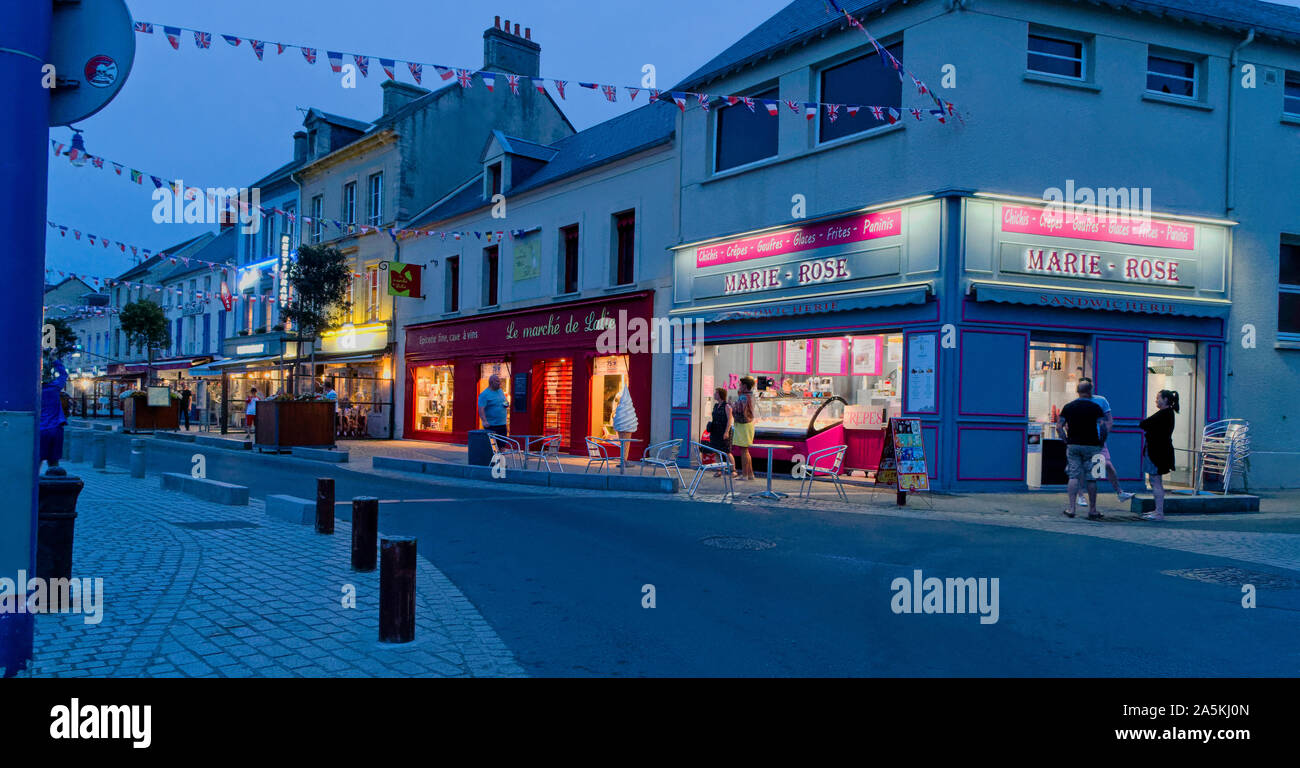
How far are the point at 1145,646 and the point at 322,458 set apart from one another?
1702cm

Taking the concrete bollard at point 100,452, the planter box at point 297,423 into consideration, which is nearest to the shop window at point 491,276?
the planter box at point 297,423

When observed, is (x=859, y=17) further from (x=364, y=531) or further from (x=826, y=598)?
(x=364, y=531)

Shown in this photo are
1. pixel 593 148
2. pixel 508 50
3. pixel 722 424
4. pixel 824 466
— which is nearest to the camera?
pixel 824 466

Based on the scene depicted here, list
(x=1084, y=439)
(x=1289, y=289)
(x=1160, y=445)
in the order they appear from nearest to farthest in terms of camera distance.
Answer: (x=1084, y=439) < (x=1160, y=445) < (x=1289, y=289)

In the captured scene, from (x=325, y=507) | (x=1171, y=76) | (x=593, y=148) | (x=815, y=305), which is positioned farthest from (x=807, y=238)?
(x=325, y=507)

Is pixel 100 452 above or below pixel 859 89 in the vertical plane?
below

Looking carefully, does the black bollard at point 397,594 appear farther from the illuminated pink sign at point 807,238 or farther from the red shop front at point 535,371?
the red shop front at point 535,371

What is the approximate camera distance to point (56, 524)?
512 cm

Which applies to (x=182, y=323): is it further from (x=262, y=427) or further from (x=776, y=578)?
(x=776, y=578)

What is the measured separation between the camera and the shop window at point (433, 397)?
87.6ft

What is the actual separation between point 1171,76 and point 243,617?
15.8 metres

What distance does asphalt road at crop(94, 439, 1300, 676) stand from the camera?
4.63 metres

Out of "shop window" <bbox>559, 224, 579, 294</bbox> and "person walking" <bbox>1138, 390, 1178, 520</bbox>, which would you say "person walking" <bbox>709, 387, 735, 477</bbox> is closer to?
"person walking" <bbox>1138, 390, 1178, 520</bbox>
